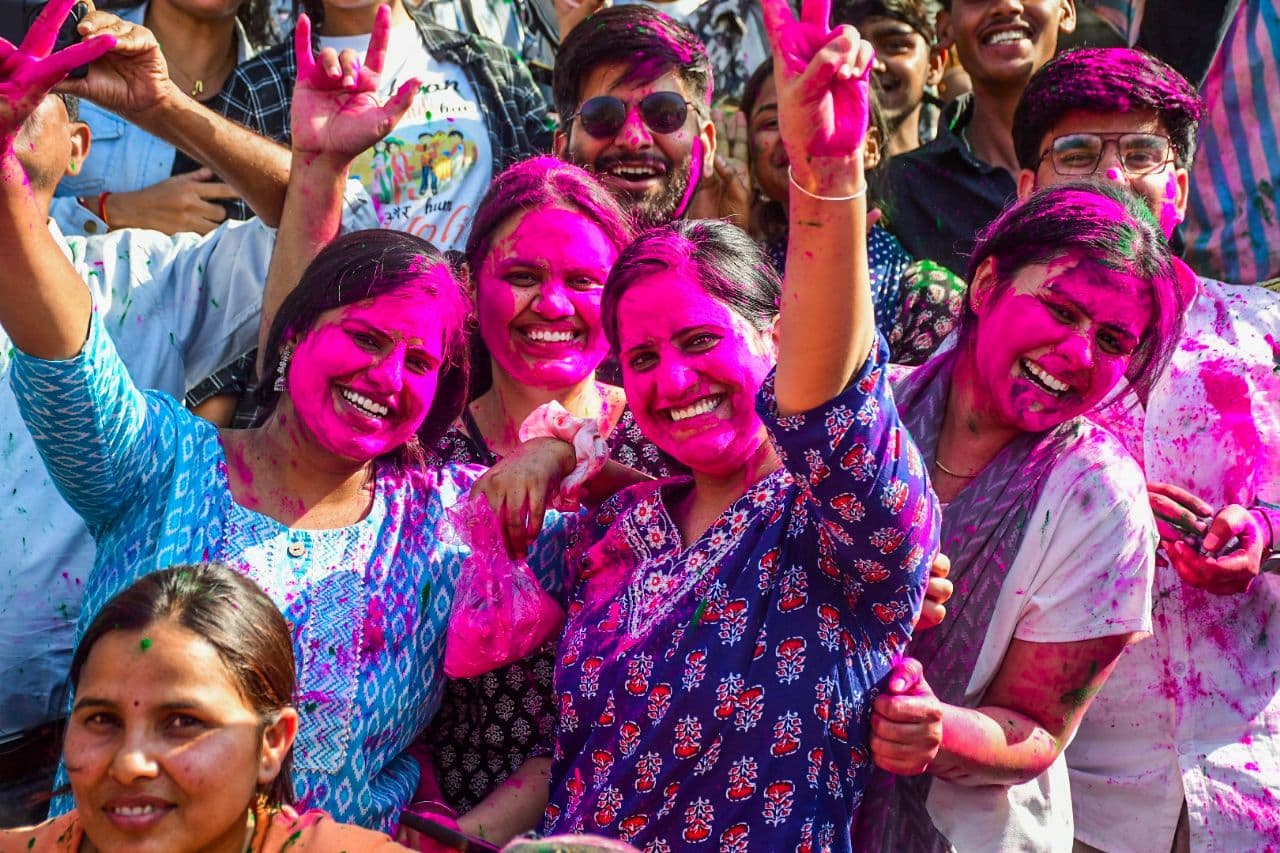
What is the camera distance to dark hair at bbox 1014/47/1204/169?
12.2ft

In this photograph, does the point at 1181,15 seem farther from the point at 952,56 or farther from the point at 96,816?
the point at 96,816

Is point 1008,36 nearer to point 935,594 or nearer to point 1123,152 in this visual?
point 1123,152

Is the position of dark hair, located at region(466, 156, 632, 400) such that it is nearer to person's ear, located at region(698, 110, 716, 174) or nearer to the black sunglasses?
the black sunglasses

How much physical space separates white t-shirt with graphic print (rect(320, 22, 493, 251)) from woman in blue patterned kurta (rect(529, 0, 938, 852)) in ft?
5.21

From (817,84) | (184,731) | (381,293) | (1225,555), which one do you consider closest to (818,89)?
(817,84)

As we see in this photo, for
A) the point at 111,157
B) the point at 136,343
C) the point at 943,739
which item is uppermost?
the point at 111,157

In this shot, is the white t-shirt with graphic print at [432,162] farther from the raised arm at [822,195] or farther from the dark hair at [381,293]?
the raised arm at [822,195]

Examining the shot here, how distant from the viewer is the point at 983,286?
3.02 meters

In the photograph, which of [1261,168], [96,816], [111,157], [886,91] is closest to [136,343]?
[111,157]

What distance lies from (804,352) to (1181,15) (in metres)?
3.27

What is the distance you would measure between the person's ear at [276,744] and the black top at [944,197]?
8.14 feet

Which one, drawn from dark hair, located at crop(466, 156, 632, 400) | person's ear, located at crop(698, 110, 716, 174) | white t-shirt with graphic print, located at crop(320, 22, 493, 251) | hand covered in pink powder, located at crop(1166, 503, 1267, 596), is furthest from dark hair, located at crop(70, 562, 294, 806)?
white t-shirt with graphic print, located at crop(320, 22, 493, 251)

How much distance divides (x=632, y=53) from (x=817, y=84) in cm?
185

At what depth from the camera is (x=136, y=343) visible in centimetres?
371
